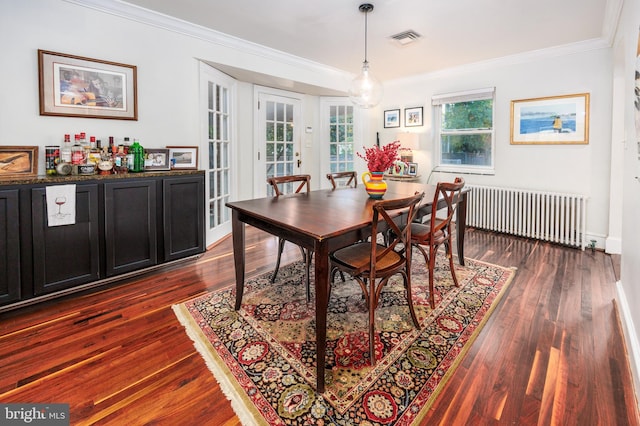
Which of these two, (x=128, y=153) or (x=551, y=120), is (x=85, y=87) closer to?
(x=128, y=153)

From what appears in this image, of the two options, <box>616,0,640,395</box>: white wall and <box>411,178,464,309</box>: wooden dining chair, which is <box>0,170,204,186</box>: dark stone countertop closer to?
<box>411,178,464,309</box>: wooden dining chair

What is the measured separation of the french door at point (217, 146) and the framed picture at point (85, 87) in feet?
2.65

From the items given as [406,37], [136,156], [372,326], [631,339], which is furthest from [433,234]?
[136,156]

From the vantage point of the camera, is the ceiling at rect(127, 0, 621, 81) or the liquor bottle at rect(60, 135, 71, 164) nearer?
the liquor bottle at rect(60, 135, 71, 164)

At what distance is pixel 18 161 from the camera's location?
7.79 ft

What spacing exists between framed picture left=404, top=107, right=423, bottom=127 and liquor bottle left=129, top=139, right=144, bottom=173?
4.14m

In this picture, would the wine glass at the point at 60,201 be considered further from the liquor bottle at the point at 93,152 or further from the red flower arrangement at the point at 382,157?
the red flower arrangement at the point at 382,157

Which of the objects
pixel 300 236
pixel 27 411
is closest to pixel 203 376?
pixel 27 411

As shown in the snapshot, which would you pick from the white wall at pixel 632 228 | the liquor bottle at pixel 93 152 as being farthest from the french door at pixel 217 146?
the white wall at pixel 632 228

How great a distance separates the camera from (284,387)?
5.29 ft

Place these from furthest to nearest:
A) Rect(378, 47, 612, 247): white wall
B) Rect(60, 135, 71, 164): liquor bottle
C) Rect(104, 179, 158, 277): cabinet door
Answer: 1. Rect(378, 47, 612, 247): white wall
2. Rect(104, 179, 158, 277): cabinet door
3. Rect(60, 135, 71, 164): liquor bottle

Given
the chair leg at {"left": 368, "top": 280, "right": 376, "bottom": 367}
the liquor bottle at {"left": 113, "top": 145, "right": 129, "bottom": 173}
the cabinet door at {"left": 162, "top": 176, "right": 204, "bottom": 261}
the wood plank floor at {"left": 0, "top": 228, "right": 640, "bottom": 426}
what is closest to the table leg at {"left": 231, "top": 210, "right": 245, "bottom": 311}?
the wood plank floor at {"left": 0, "top": 228, "right": 640, "bottom": 426}

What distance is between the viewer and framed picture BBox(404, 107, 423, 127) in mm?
5348

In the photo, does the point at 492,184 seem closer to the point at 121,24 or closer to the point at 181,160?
the point at 181,160
